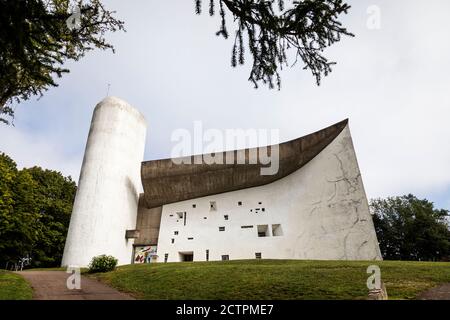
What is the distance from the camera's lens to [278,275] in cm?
1022

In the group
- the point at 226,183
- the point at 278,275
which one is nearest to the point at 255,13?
the point at 278,275

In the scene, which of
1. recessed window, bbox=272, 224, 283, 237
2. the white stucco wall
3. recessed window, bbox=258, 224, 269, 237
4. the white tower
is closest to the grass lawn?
the white tower

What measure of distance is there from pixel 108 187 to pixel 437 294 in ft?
75.8

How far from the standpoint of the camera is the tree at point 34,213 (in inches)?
847

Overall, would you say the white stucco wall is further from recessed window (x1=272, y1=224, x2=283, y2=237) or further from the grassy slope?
the grassy slope

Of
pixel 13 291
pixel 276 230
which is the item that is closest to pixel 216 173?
pixel 276 230

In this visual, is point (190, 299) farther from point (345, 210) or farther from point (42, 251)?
point (42, 251)

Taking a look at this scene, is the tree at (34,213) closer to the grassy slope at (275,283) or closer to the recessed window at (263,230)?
the grassy slope at (275,283)

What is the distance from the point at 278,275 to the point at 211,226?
52.5 ft

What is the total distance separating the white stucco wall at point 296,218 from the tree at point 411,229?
62.7ft

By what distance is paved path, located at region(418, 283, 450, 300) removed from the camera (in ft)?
21.9

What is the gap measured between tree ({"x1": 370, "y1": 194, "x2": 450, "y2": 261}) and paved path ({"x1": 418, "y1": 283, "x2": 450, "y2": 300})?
31330mm

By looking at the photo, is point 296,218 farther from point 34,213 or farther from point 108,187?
point 34,213
